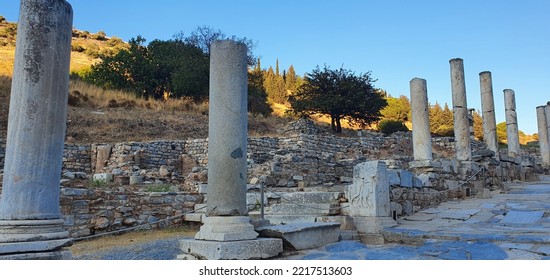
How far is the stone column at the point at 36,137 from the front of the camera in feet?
15.8

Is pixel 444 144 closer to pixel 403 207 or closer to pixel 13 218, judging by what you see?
pixel 403 207

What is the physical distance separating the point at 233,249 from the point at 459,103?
45.6ft

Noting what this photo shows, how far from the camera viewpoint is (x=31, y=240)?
4.77m

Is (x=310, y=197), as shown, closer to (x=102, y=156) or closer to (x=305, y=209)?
(x=305, y=209)

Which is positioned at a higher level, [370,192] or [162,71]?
[162,71]

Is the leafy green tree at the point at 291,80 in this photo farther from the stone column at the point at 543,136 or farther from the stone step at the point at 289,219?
the stone step at the point at 289,219

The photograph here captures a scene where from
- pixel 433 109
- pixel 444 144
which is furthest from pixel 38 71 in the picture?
pixel 433 109

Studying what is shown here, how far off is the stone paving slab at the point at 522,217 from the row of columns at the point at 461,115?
14.2 feet

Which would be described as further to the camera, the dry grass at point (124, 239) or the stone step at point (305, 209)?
the stone step at point (305, 209)

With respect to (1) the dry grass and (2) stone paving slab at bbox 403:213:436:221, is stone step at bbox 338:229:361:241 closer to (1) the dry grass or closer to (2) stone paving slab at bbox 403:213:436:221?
(2) stone paving slab at bbox 403:213:436:221

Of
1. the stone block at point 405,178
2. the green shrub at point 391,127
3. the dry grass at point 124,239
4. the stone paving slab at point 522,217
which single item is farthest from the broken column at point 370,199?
the green shrub at point 391,127

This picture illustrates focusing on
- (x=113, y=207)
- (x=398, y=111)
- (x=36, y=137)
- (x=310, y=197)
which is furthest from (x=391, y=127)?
(x=36, y=137)

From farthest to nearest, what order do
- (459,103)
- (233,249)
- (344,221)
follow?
1. (459,103)
2. (344,221)
3. (233,249)

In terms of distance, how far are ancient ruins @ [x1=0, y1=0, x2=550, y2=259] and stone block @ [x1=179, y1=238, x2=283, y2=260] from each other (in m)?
0.01
